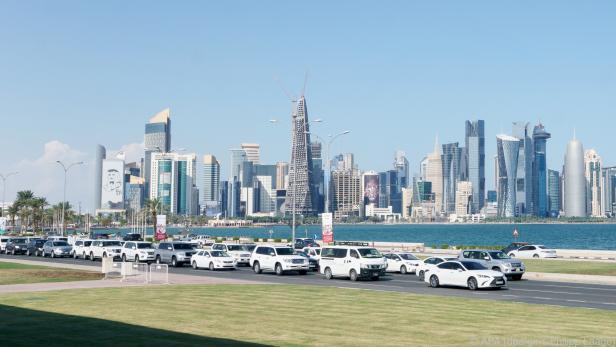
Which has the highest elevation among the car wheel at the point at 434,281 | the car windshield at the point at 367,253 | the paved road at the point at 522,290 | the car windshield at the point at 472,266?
the car windshield at the point at 367,253

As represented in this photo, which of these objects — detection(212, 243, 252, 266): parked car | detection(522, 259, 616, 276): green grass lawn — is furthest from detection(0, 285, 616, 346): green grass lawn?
detection(212, 243, 252, 266): parked car

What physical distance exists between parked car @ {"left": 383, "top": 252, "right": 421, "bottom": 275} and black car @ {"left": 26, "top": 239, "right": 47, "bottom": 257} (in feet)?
135

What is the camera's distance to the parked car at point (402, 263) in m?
50.2

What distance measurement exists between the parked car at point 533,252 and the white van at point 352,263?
31.1 metres

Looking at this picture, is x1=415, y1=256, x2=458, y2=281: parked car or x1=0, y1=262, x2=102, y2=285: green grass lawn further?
x1=0, y1=262, x2=102, y2=285: green grass lawn

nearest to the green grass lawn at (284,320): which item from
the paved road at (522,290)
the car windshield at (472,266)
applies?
the paved road at (522,290)

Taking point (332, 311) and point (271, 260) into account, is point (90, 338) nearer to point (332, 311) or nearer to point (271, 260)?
point (332, 311)

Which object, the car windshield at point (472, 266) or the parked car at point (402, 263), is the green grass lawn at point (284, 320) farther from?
the parked car at point (402, 263)

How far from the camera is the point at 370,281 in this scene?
42.9m

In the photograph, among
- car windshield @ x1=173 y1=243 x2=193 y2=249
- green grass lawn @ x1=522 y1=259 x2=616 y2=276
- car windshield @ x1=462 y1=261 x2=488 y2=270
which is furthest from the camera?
car windshield @ x1=173 y1=243 x2=193 y2=249

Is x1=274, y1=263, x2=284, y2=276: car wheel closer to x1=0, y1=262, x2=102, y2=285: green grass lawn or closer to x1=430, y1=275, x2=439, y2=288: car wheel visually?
x1=0, y1=262, x2=102, y2=285: green grass lawn

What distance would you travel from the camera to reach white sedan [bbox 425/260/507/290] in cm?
3650

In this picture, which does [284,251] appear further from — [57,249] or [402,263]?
[57,249]

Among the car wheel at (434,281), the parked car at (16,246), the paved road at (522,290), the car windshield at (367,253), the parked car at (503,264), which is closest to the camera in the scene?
the paved road at (522,290)
